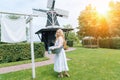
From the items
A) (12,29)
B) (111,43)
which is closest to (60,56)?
(12,29)

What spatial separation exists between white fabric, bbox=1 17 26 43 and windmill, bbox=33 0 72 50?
13.1 metres

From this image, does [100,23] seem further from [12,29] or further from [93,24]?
[12,29]

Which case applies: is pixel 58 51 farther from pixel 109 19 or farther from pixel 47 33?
pixel 109 19

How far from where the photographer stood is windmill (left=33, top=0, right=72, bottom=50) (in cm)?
2075

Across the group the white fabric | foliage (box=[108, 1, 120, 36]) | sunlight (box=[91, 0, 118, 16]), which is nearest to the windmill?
foliage (box=[108, 1, 120, 36])

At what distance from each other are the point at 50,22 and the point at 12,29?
15.8 m

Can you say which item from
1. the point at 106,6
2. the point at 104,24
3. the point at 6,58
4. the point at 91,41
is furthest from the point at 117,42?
the point at 6,58

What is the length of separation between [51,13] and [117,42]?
31.5 ft

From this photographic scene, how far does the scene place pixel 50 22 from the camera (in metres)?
22.1

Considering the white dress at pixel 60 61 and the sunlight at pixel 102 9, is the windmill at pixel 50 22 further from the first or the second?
the white dress at pixel 60 61

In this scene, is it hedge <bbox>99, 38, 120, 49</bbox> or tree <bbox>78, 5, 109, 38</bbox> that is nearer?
hedge <bbox>99, 38, 120, 49</bbox>

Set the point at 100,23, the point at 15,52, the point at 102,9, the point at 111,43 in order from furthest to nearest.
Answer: the point at 102,9
the point at 100,23
the point at 111,43
the point at 15,52

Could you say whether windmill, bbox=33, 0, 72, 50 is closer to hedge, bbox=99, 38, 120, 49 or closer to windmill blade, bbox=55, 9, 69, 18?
windmill blade, bbox=55, 9, 69, 18

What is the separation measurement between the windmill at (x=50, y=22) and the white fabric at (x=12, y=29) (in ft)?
43.1
